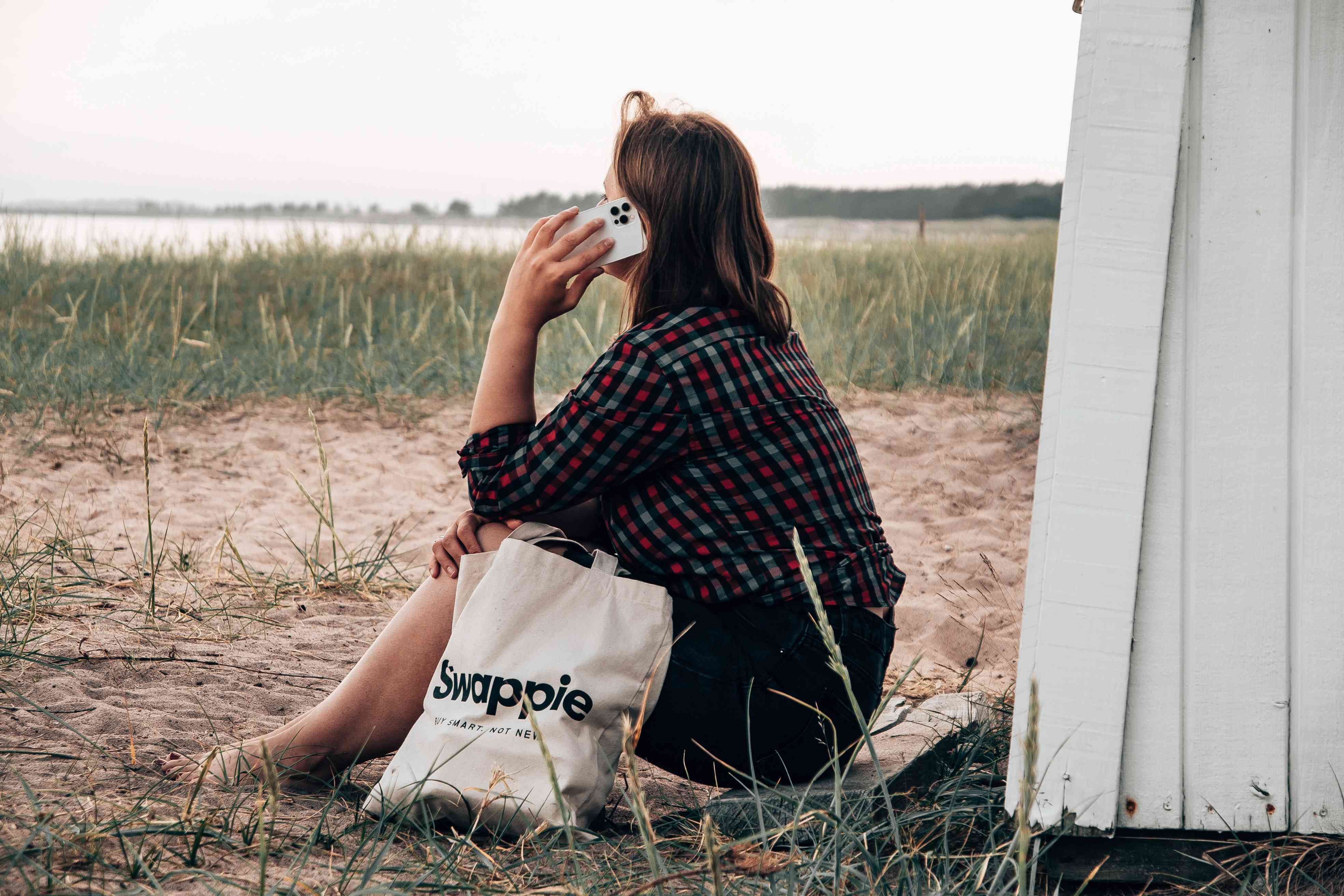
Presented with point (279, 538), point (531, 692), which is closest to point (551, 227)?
point (531, 692)

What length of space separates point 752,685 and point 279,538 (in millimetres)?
3026

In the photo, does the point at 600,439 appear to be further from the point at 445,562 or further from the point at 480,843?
the point at 480,843

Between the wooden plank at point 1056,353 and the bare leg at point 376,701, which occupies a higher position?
the wooden plank at point 1056,353

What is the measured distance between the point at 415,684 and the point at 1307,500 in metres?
1.54

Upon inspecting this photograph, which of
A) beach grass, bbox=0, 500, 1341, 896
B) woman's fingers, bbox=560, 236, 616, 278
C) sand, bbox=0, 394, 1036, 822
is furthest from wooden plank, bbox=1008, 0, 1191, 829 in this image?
woman's fingers, bbox=560, 236, 616, 278

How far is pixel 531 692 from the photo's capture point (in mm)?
1770

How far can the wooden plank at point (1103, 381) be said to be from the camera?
1571 mm

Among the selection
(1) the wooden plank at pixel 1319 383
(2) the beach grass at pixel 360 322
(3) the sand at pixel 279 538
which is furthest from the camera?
(2) the beach grass at pixel 360 322

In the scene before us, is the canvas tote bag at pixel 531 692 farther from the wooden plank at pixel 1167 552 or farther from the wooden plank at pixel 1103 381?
the wooden plank at pixel 1167 552

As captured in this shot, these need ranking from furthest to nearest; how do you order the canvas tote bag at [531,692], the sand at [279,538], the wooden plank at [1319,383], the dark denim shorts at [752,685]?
1. the sand at [279,538]
2. the dark denim shorts at [752,685]
3. the canvas tote bag at [531,692]
4. the wooden plank at [1319,383]

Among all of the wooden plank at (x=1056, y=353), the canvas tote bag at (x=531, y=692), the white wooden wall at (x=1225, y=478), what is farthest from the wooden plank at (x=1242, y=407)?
the canvas tote bag at (x=531, y=692)

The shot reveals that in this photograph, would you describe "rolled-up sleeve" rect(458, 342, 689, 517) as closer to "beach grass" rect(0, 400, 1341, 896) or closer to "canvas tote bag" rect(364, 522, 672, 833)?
"canvas tote bag" rect(364, 522, 672, 833)

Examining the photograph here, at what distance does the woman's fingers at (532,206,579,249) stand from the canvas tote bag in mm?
591

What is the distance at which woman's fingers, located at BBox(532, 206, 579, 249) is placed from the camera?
2.02m
